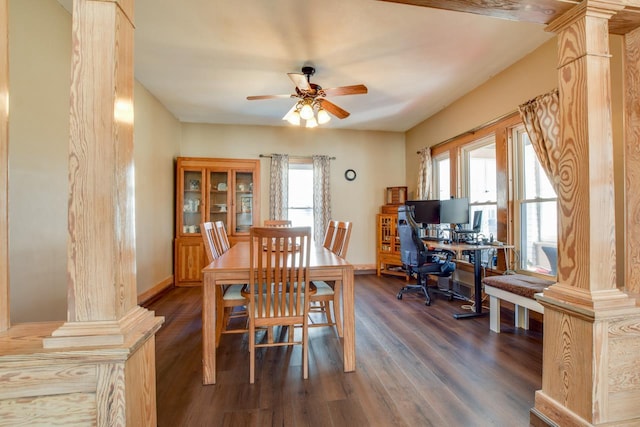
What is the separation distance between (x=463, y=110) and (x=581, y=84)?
2.80 metres

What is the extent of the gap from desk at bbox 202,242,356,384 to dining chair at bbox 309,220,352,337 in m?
0.22

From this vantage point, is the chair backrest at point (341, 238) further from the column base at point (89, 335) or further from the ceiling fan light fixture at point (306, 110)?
the column base at point (89, 335)

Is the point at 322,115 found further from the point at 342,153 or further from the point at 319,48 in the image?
the point at 342,153

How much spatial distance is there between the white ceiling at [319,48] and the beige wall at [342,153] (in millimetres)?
971

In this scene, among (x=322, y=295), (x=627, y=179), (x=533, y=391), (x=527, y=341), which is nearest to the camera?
A: (x=627, y=179)

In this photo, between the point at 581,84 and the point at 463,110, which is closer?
the point at 581,84

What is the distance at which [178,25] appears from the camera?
2.39 meters

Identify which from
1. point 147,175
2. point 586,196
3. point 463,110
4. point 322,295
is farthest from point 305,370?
point 463,110

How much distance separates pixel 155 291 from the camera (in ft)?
12.5

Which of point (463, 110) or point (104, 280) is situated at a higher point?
point (463, 110)

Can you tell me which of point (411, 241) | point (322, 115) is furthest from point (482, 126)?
point (322, 115)

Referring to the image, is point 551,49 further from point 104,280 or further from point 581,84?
point 104,280

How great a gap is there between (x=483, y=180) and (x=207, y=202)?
13.6 feet

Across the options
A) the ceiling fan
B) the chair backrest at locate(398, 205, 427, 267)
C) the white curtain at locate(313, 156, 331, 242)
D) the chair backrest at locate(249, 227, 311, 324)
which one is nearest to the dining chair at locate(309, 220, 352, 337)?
the chair backrest at locate(249, 227, 311, 324)
